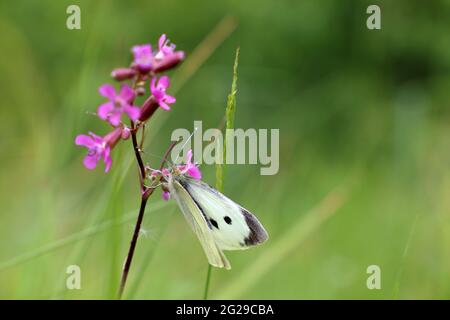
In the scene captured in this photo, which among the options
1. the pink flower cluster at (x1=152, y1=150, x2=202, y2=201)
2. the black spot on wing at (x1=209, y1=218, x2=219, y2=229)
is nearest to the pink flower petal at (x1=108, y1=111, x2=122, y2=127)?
the pink flower cluster at (x1=152, y1=150, x2=202, y2=201)

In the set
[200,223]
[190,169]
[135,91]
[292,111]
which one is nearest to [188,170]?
[190,169]

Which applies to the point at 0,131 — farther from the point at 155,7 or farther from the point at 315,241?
the point at 315,241

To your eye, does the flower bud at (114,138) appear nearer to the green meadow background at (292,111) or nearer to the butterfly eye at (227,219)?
the butterfly eye at (227,219)

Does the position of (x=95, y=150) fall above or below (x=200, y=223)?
above

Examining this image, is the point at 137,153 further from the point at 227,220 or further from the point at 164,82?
the point at 227,220

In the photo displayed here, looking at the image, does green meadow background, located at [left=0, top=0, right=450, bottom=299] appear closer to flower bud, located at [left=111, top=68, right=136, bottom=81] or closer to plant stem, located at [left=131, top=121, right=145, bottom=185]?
→ plant stem, located at [left=131, top=121, right=145, bottom=185]

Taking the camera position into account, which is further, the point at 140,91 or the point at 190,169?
the point at 190,169
